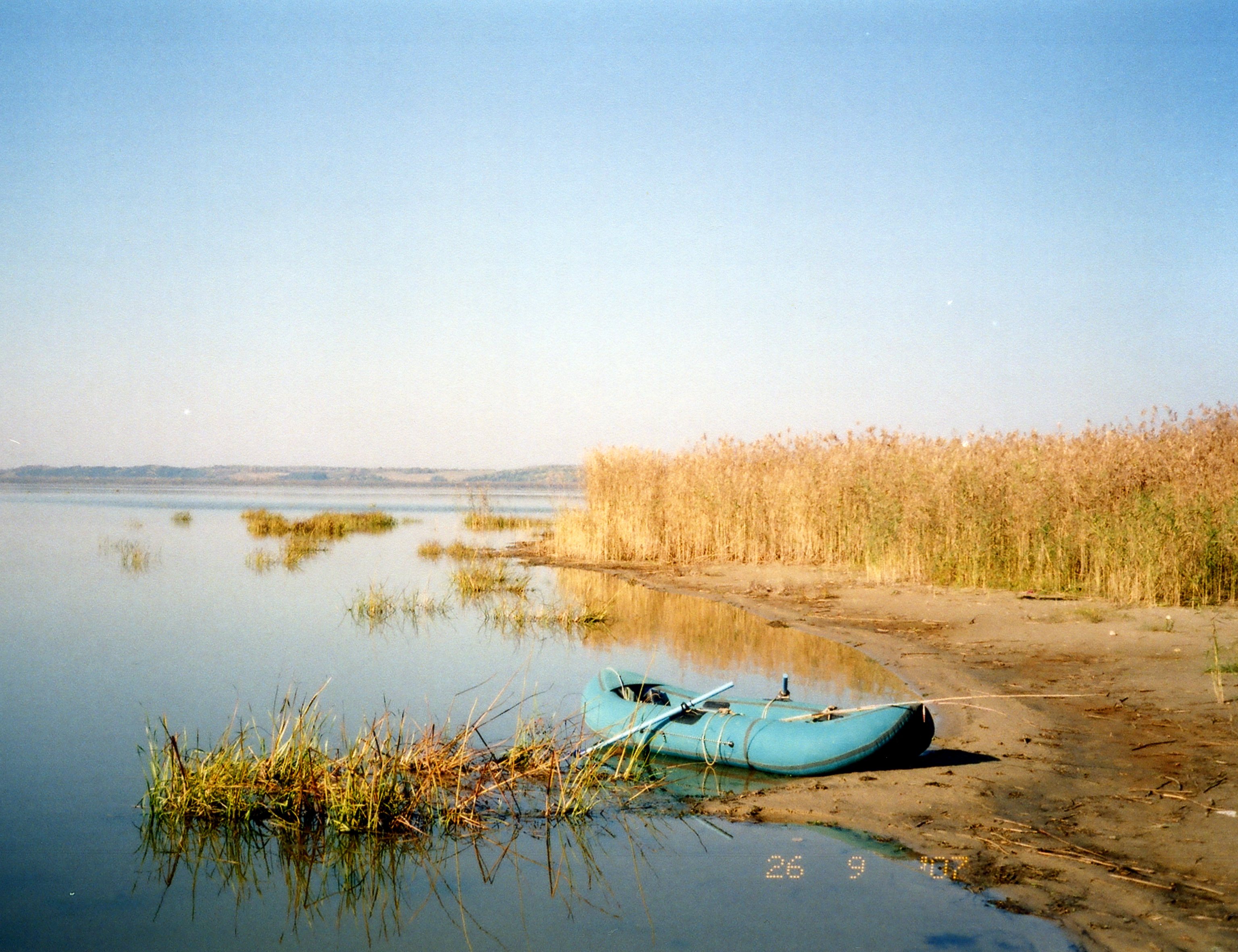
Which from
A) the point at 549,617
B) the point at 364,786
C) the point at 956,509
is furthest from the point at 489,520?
the point at 364,786

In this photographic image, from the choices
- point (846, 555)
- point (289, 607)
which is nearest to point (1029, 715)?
point (846, 555)

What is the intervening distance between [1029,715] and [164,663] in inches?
373

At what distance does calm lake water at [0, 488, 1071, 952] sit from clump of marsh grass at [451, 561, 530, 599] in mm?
556

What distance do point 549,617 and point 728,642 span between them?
278cm

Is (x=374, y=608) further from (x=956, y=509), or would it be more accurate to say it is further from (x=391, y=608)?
(x=956, y=509)

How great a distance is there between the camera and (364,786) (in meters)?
6.05

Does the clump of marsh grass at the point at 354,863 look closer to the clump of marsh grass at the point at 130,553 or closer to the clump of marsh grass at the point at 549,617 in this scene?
the clump of marsh grass at the point at 549,617

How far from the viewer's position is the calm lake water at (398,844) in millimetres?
5055

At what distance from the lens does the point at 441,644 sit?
495 inches

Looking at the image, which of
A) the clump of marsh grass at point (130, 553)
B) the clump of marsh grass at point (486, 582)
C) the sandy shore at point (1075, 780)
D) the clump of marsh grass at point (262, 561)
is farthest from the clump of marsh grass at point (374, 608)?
the clump of marsh grass at point (130, 553)

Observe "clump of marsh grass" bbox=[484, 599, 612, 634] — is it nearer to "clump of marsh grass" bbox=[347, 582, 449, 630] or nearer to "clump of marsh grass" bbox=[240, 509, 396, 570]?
"clump of marsh grass" bbox=[347, 582, 449, 630]

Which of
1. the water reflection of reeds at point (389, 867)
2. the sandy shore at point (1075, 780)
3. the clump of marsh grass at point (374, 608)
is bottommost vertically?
the water reflection of reeds at point (389, 867)

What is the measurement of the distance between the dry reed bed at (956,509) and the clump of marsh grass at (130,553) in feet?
29.1

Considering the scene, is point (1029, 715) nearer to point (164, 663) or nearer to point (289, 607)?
point (164, 663)
